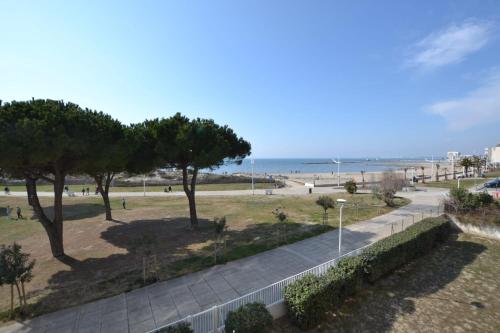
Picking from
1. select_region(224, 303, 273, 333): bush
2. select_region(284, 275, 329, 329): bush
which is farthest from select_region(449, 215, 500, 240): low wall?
select_region(224, 303, 273, 333): bush

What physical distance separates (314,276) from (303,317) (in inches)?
60.2

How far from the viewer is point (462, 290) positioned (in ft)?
36.2

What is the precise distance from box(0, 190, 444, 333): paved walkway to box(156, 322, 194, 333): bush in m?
1.97

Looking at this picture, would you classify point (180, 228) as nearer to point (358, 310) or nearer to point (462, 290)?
point (358, 310)

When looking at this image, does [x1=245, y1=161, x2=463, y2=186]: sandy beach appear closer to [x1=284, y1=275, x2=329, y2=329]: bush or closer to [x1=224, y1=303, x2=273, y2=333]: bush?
[x1=284, y1=275, x2=329, y2=329]: bush

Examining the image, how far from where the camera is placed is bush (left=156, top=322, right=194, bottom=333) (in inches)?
247

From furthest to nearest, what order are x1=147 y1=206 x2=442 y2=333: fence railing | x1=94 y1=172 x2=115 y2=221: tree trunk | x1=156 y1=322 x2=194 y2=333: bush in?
1. x1=94 y1=172 x2=115 y2=221: tree trunk
2. x1=147 y1=206 x2=442 y2=333: fence railing
3. x1=156 y1=322 x2=194 y2=333: bush

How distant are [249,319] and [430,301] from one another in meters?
7.74

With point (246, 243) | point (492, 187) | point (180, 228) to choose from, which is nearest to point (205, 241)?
point (246, 243)

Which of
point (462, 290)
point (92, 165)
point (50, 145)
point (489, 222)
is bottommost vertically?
point (462, 290)

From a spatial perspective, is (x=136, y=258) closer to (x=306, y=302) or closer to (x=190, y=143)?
(x=190, y=143)

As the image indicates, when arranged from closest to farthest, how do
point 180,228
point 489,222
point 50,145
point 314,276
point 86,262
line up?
point 314,276 < point 50,145 < point 86,262 < point 489,222 < point 180,228

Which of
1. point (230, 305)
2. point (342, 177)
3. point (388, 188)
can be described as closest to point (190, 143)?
point (230, 305)

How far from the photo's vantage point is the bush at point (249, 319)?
6.88 metres
